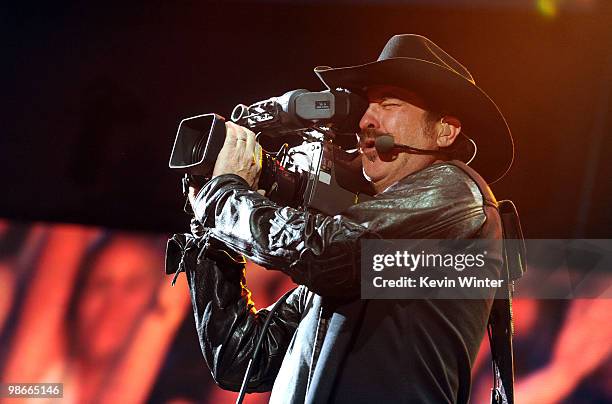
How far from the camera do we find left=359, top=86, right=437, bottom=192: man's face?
54.5 inches

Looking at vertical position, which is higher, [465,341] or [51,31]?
[51,31]

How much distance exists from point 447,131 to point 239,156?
17.5 inches

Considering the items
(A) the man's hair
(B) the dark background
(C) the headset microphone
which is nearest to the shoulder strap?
(A) the man's hair

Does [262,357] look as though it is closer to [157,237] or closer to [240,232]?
[240,232]

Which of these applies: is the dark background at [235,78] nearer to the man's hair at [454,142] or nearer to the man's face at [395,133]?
the man's hair at [454,142]

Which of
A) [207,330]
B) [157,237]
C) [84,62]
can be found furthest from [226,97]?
[207,330]

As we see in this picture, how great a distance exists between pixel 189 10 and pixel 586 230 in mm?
1835

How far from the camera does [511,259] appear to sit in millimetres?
1507

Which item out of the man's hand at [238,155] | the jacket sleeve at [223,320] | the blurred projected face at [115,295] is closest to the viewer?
the man's hand at [238,155]

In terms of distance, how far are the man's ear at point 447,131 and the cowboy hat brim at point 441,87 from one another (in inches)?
0.6

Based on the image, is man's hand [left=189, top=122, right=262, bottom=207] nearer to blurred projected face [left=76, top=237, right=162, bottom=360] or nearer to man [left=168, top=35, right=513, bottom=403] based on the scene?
man [left=168, top=35, right=513, bottom=403]

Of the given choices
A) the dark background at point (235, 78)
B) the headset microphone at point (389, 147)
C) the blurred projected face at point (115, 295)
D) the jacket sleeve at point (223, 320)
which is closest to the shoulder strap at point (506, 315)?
the headset microphone at point (389, 147)

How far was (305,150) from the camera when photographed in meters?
1.40

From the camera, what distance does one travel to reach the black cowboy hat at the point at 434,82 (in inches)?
54.2
